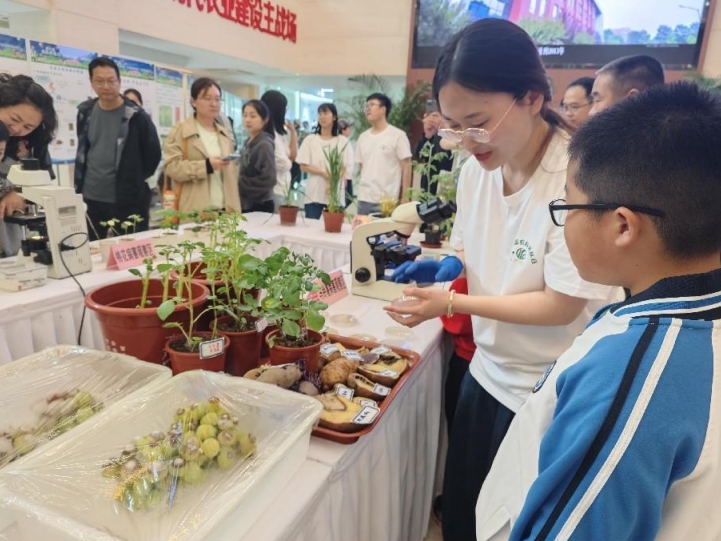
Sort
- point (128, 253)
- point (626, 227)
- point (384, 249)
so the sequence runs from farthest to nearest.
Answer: point (128, 253), point (384, 249), point (626, 227)

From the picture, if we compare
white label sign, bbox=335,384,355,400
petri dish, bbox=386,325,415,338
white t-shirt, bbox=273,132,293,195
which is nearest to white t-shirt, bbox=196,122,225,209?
white t-shirt, bbox=273,132,293,195

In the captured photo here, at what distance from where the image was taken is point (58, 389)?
0.95 metres

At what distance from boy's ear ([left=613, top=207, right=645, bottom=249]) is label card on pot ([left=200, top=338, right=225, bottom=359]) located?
30.2 inches

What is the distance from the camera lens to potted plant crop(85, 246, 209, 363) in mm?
1038

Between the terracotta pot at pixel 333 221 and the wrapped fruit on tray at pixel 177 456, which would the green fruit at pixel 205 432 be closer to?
the wrapped fruit on tray at pixel 177 456

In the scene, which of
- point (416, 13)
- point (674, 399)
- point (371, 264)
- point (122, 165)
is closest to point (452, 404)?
point (371, 264)

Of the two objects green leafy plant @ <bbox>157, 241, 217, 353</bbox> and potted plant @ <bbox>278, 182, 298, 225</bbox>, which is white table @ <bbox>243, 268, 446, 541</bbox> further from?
potted plant @ <bbox>278, 182, 298, 225</bbox>

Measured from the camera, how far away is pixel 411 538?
1.59m

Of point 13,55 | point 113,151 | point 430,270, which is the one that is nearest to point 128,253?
point 430,270

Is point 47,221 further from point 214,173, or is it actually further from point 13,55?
point 13,55

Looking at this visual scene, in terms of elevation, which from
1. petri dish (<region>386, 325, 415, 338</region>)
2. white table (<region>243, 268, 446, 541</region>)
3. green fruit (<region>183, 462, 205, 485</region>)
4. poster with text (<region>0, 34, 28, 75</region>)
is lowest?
white table (<region>243, 268, 446, 541</region>)

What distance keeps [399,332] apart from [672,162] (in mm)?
1024

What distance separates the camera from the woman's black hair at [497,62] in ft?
3.45

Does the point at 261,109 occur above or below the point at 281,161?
above
